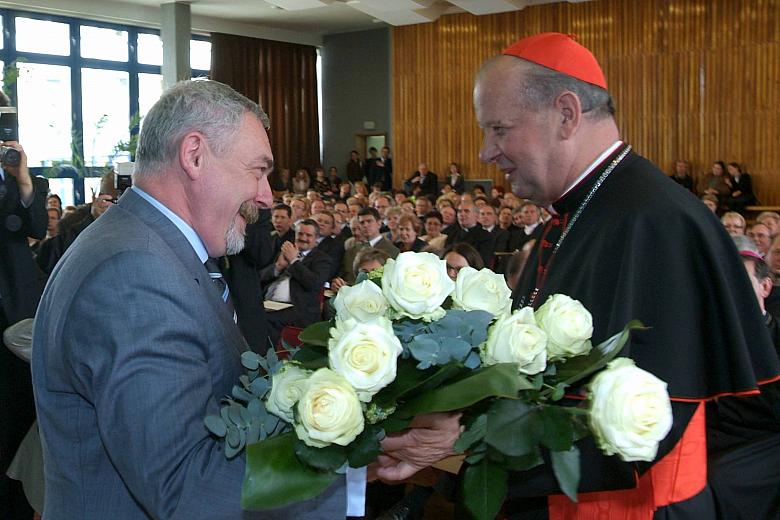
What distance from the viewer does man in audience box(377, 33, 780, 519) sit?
1769mm

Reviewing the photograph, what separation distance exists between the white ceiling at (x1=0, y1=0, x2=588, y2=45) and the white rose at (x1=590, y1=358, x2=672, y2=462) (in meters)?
16.3

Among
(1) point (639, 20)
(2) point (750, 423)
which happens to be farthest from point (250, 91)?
(2) point (750, 423)

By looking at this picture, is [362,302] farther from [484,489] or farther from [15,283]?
[15,283]

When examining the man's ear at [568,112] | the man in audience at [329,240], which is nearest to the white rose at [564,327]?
the man's ear at [568,112]

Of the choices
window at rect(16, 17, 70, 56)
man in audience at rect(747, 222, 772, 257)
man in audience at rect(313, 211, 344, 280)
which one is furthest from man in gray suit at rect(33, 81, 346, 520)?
window at rect(16, 17, 70, 56)

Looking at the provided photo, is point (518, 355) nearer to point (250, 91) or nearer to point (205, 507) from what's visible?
point (205, 507)

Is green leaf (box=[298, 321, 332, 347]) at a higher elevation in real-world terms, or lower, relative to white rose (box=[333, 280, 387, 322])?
lower

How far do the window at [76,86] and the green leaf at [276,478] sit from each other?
16.6 meters

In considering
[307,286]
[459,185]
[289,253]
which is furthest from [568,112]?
[459,185]

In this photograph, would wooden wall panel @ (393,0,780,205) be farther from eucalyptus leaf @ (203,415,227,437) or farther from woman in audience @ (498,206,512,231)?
eucalyptus leaf @ (203,415,227,437)

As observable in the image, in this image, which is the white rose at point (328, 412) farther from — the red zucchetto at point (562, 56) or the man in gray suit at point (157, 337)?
the red zucchetto at point (562, 56)

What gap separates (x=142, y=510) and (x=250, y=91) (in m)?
22.1

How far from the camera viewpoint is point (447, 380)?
1.36m

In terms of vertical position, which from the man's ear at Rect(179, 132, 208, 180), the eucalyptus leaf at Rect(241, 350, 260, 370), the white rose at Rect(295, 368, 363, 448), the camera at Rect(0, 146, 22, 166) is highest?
the camera at Rect(0, 146, 22, 166)
